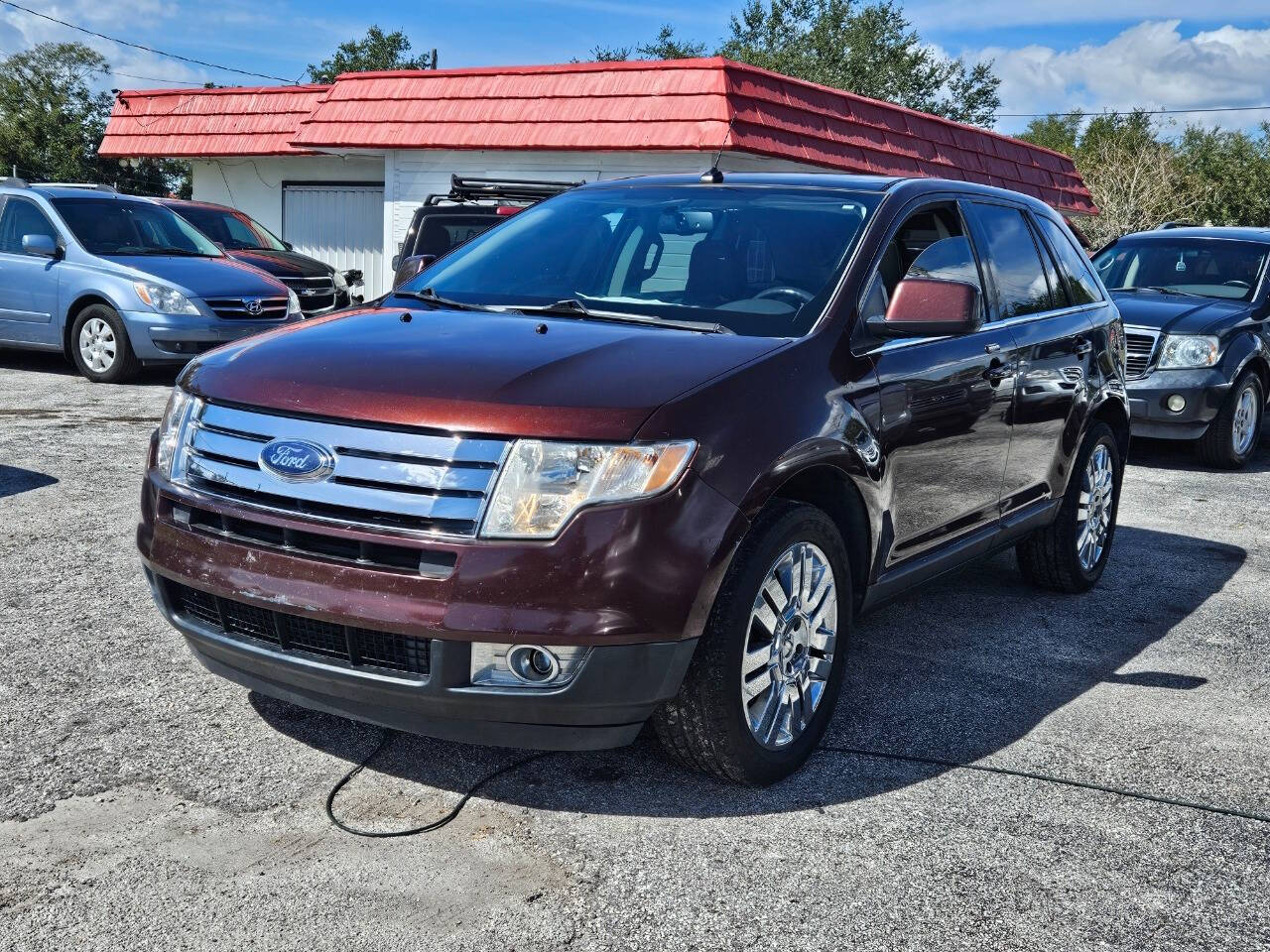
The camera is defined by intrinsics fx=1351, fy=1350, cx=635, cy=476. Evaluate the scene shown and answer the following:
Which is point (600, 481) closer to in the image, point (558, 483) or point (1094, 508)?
point (558, 483)

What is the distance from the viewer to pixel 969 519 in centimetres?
494

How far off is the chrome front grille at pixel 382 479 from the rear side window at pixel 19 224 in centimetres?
1040

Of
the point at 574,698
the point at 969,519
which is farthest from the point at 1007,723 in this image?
the point at 574,698

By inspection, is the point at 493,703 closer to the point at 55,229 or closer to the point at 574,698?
the point at 574,698

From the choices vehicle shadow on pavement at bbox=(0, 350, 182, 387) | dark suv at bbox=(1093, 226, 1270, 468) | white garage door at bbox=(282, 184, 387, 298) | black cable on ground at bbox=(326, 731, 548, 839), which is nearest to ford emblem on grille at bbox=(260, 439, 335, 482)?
black cable on ground at bbox=(326, 731, 548, 839)

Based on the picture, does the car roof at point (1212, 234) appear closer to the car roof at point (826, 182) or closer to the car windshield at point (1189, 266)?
the car windshield at point (1189, 266)

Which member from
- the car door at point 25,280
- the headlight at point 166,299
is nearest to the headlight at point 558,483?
the headlight at point 166,299

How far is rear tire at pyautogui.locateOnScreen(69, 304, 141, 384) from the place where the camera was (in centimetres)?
1211

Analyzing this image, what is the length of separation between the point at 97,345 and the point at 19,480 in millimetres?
5195

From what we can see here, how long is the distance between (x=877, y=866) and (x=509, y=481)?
1.31 meters

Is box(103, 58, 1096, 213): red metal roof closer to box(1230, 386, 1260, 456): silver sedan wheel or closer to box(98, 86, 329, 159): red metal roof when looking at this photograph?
box(98, 86, 329, 159): red metal roof

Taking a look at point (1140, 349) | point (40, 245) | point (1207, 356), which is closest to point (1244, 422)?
point (1207, 356)

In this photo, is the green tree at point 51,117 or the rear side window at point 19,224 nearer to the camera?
the rear side window at point 19,224

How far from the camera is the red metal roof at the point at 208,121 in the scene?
22.9m
